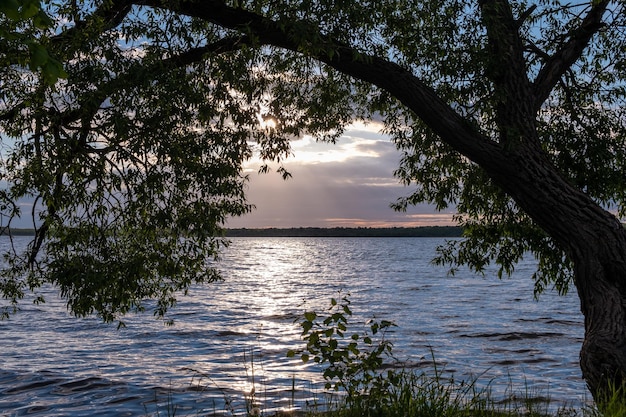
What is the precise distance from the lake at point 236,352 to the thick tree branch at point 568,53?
5620 mm

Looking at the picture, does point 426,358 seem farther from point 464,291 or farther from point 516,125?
point 464,291

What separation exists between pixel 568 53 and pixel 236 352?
49.3ft

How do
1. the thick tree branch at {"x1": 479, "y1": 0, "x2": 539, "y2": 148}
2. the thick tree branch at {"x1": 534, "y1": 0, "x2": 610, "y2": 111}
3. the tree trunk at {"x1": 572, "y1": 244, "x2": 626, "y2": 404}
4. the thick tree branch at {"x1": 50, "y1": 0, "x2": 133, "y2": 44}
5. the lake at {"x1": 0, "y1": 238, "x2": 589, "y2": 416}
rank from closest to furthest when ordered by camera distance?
1. the tree trunk at {"x1": 572, "y1": 244, "x2": 626, "y2": 404}
2. the thick tree branch at {"x1": 50, "y1": 0, "x2": 133, "y2": 44}
3. the thick tree branch at {"x1": 479, "y1": 0, "x2": 539, "y2": 148}
4. the thick tree branch at {"x1": 534, "y1": 0, "x2": 610, "y2": 111}
5. the lake at {"x1": 0, "y1": 238, "x2": 589, "y2": 416}

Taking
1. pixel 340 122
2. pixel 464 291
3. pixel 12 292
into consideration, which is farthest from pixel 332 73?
pixel 464 291

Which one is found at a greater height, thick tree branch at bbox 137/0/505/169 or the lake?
thick tree branch at bbox 137/0/505/169

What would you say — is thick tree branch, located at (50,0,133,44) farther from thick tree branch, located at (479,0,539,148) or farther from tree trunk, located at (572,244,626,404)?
tree trunk, located at (572,244,626,404)

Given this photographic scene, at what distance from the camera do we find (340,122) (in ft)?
51.9

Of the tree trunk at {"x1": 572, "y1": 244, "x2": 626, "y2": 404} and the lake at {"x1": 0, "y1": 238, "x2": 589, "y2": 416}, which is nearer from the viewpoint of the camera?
the tree trunk at {"x1": 572, "y1": 244, "x2": 626, "y2": 404}

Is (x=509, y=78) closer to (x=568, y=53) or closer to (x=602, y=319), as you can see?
(x=568, y=53)

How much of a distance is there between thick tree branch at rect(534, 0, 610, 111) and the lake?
562cm

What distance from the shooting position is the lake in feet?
51.5

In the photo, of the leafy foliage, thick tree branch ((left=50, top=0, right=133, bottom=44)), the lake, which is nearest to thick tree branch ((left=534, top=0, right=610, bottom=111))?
the leafy foliage

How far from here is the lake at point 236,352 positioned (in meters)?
15.7

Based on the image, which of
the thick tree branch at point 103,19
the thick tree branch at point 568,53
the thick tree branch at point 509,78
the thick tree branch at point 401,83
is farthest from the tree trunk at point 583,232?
the thick tree branch at point 103,19
